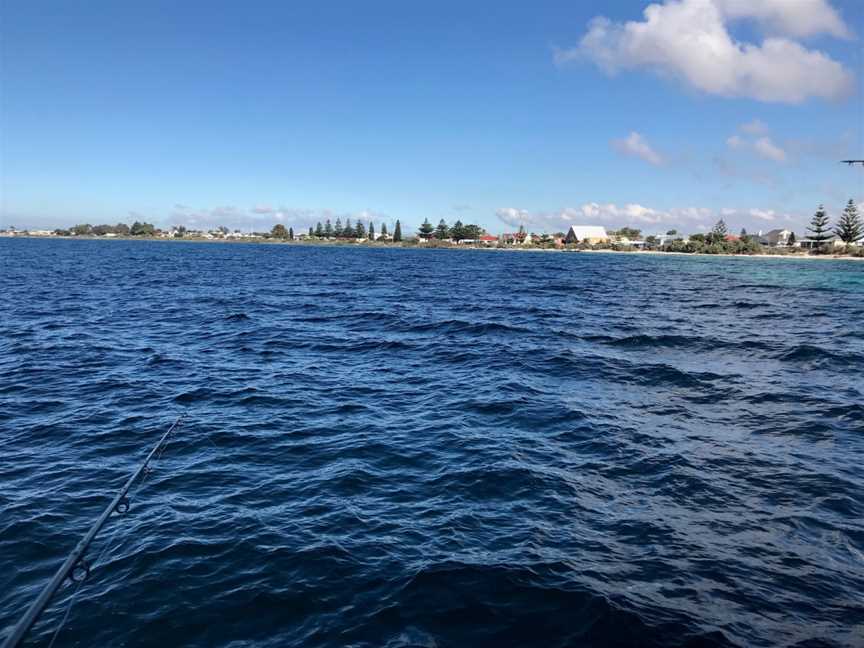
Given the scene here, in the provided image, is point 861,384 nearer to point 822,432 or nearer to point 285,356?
point 822,432

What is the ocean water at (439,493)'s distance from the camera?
7.59 m

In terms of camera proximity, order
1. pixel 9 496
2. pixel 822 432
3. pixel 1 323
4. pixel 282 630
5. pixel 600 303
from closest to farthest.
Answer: pixel 282 630 → pixel 9 496 → pixel 822 432 → pixel 1 323 → pixel 600 303

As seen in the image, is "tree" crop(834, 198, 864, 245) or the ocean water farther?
"tree" crop(834, 198, 864, 245)

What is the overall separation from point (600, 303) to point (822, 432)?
107 ft

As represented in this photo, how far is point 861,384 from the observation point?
20469 millimetres

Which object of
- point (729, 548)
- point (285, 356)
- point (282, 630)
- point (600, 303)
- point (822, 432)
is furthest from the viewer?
point (600, 303)

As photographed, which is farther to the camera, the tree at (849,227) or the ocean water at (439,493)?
the tree at (849,227)

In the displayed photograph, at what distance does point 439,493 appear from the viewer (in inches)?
443

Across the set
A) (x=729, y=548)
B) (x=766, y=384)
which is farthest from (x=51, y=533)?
(x=766, y=384)

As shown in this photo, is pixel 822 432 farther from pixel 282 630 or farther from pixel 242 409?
pixel 242 409

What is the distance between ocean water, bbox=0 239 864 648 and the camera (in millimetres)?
7594

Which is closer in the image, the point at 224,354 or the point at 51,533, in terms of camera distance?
the point at 51,533

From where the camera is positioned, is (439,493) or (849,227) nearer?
(439,493)

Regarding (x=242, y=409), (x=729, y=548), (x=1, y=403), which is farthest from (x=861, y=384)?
Answer: (x=1, y=403)
